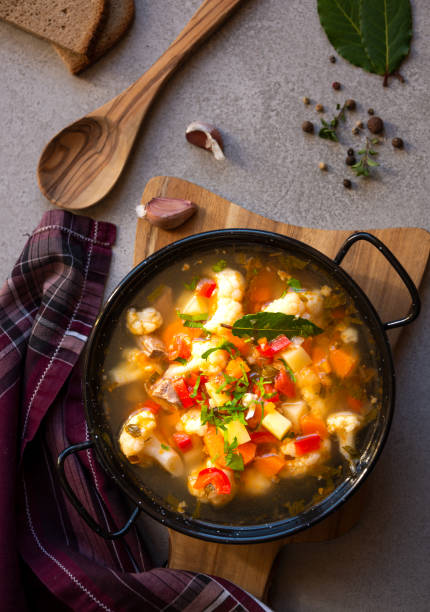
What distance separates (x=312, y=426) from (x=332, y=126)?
3.60 ft

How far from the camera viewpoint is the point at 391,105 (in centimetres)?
202

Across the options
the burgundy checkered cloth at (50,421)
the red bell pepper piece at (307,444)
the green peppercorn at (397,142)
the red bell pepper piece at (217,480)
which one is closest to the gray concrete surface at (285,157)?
the green peppercorn at (397,142)

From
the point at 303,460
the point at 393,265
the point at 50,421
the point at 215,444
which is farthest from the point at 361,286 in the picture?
the point at 50,421

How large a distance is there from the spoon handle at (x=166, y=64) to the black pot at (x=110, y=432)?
0.68 metres

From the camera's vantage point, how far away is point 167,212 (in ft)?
6.31

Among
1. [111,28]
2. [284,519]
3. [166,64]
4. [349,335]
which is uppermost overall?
[111,28]

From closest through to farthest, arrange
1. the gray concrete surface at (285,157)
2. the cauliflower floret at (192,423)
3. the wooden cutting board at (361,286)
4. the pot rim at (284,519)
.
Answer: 1. the pot rim at (284,519)
2. the cauliflower floret at (192,423)
3. the wooden cutting board at (361,286)
4. the gray concrete surface at (285,157)

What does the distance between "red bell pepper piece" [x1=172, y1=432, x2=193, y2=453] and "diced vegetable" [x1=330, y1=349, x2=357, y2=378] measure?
19.5 inches

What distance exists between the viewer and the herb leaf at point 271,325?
1624 millimetres

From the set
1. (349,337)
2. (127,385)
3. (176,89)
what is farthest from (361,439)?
(176,89)

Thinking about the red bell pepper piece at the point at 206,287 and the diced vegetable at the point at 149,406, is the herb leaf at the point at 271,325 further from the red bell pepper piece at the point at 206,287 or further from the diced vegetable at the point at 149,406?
the diced vegetable at the point at 149,406

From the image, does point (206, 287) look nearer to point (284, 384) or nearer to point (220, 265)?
point (220, 265)

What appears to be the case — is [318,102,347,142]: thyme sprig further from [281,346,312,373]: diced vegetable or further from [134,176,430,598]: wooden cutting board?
[281,346,312,373]: diced vegetable

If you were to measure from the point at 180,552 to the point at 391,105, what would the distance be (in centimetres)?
177
